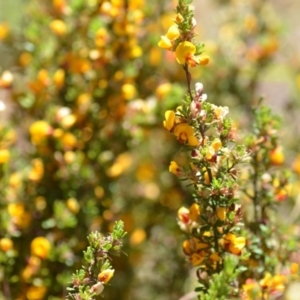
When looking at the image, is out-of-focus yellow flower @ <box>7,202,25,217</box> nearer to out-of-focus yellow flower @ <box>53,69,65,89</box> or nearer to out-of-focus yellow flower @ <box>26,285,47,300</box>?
out-of-focus yellow flower @ <box>26,285,47,300</box>

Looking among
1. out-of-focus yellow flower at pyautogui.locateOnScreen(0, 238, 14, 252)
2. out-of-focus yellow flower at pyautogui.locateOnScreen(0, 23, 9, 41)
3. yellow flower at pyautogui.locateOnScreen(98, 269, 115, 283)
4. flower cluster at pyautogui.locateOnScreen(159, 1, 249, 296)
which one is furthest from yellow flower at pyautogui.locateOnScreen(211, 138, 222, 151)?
out-of-focus yellow flower at pyautogui.locateOnScreen(0, 23, 9, 41)

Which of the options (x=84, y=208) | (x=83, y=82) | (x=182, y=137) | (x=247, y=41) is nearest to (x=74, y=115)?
(x=83, y=82)

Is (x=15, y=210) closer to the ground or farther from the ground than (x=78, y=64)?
closer to the ground

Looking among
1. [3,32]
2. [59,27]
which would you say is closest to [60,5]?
[59,27]

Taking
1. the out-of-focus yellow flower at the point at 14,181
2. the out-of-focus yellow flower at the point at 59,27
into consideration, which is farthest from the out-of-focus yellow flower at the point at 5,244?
the out-of-focus yellow flower at the point at 59,27

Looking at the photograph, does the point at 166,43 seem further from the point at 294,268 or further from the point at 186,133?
the point at 294,268

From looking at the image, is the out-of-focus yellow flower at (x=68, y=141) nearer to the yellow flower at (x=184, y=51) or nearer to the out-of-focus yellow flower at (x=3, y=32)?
the out-of-focus yellow flower at (x=3, y=32)

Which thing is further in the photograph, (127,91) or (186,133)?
(127,91)
